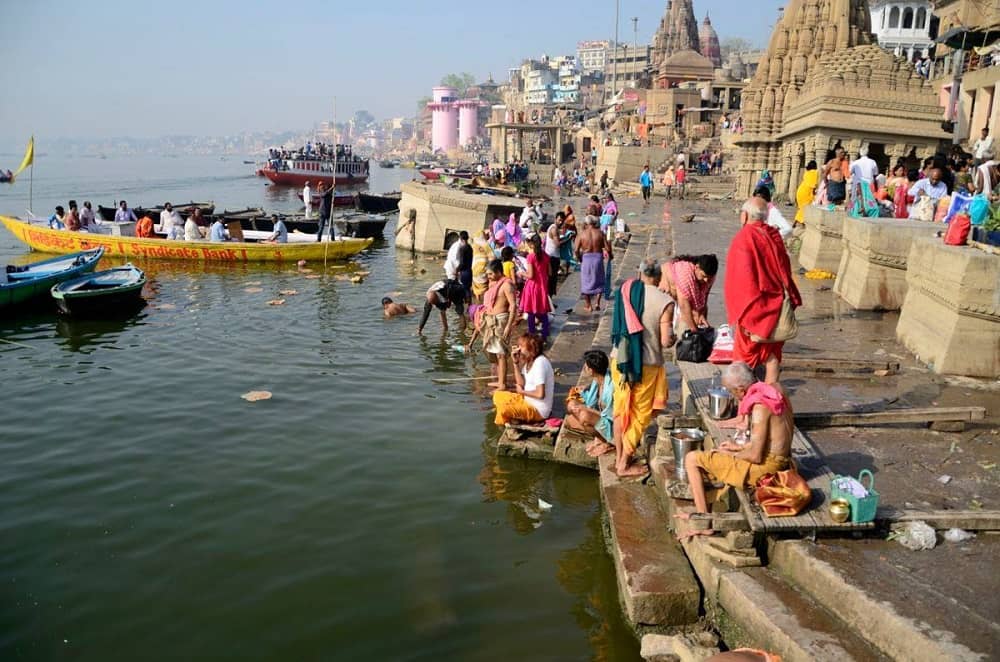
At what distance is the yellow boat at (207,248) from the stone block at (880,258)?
13.9m

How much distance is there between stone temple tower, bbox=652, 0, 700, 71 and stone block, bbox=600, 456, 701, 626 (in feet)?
295

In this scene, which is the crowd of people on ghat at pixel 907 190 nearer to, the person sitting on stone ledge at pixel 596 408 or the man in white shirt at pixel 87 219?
the person sitting on stone ledge at pixel 596 408

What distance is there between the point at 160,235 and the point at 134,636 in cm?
1934

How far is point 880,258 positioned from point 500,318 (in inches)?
184

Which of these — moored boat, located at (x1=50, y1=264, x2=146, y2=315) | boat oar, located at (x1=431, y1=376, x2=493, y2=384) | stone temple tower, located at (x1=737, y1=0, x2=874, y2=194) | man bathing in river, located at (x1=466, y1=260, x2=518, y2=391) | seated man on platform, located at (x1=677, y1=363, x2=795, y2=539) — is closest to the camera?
seated man on platform, located at (x1=677, y1=363, x2=795, y2=539)

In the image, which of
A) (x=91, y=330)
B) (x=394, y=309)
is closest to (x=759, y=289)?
(x=394, y=309)

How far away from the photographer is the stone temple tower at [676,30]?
87.4m

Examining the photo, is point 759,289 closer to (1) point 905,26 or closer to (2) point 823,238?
(2) point 823,238

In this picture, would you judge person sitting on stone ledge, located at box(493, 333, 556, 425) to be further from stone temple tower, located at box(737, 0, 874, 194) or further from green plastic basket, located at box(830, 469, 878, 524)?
stone temple tower, located at box(737, 0, 874, 194)

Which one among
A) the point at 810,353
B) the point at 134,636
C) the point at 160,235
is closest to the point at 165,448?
the point at 134,636

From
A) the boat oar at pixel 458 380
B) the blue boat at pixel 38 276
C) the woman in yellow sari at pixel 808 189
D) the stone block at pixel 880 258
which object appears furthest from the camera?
the woman in yellow sari at pixel 808 189

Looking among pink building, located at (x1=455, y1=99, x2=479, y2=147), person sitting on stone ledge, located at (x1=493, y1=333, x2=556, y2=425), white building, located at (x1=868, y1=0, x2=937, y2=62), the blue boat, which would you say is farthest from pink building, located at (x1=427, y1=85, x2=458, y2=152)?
person sitting on stone ledge, located at (x1=493, y1=333, x2=556, y2=425)

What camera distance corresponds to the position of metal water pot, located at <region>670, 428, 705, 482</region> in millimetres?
5137

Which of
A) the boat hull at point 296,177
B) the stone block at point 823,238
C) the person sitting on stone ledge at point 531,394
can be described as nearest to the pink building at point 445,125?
the boat hull at point 296,177
